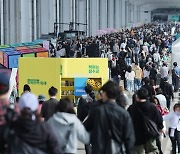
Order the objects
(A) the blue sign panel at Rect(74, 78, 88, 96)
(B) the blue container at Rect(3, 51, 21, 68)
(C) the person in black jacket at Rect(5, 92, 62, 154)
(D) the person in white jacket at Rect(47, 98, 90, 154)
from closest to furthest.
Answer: (C) the person in black jacket at Rect(5, 92, 62, 154) < (D) the person in white jacket at Rect(47, 98, 90, 154) < (A) the blue sign panel at Rect(74, 78, 88, 96) < (B) the blue container at Rect(3, 51, 21, 68)

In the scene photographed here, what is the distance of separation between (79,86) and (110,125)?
9.68 meters

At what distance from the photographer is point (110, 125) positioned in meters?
6.43

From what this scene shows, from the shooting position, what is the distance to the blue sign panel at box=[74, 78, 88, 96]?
16000mm

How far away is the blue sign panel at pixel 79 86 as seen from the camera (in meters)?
16.0

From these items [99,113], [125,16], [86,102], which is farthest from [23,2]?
[125,16]

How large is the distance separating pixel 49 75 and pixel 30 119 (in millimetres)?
10711

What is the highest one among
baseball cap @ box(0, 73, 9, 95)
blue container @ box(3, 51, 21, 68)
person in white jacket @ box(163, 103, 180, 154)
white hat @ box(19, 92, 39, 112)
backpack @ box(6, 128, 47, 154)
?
blue container @ box(3, 51, 21, 68)

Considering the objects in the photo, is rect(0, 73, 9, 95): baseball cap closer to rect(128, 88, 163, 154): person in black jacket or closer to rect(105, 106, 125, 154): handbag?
rect(105, 106, 125, 154): handbag

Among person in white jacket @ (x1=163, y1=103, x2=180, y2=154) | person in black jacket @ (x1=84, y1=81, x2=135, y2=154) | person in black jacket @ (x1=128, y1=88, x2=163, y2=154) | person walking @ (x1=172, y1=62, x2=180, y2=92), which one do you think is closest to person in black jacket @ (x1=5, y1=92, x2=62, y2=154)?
person in black jacket @ (x1=84, y1=81, x2=135, y2=154)

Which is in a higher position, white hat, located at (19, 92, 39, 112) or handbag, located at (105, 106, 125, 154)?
white hat, located at (19, 92, 39, 112)

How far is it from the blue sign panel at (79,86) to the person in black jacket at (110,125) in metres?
9.43

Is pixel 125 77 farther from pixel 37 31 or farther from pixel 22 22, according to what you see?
pixel 37 31

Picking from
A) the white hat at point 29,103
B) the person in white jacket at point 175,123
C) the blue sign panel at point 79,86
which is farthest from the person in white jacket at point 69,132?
the blue sign panel at point 79,86

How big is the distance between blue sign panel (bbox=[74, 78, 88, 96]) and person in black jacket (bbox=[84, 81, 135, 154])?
9.43m
